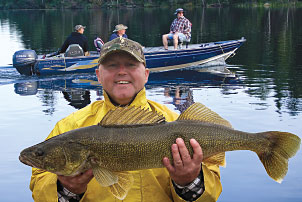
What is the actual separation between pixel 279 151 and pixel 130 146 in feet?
3.84

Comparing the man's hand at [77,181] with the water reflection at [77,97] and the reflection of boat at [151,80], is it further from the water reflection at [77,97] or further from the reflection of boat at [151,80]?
the reflection of boat at [151,80]

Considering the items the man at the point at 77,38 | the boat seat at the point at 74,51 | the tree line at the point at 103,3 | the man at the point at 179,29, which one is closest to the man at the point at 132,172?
the boat seat at the point at 74,51

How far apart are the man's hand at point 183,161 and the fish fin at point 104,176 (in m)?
0.41

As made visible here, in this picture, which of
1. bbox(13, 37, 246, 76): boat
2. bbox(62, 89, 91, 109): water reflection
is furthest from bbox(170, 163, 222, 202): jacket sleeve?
bbox(13, 37, 246, 76): boat

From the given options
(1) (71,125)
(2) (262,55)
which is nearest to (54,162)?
(1) (71,125)

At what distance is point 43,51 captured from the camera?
Result: 3059cm

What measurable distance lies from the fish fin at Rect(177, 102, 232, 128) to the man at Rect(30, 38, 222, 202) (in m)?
0.24

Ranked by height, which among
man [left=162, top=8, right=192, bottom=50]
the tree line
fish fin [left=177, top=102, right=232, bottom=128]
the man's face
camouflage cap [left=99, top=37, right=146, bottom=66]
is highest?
the tree line

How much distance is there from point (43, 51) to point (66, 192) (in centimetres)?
2824

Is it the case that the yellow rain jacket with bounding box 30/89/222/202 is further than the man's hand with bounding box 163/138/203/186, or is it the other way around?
the yellow rain jacket with bounding box 30/89/222/202

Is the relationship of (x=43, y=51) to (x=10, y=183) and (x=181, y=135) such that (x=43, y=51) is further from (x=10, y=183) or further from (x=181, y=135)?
(x=181, y=135)

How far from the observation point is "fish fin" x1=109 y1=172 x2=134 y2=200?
331 cm

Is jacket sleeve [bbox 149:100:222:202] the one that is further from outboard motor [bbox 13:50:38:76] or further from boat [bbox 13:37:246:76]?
outboard motor [bbox 13:50:38:76]

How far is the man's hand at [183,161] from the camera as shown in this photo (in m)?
3.29
